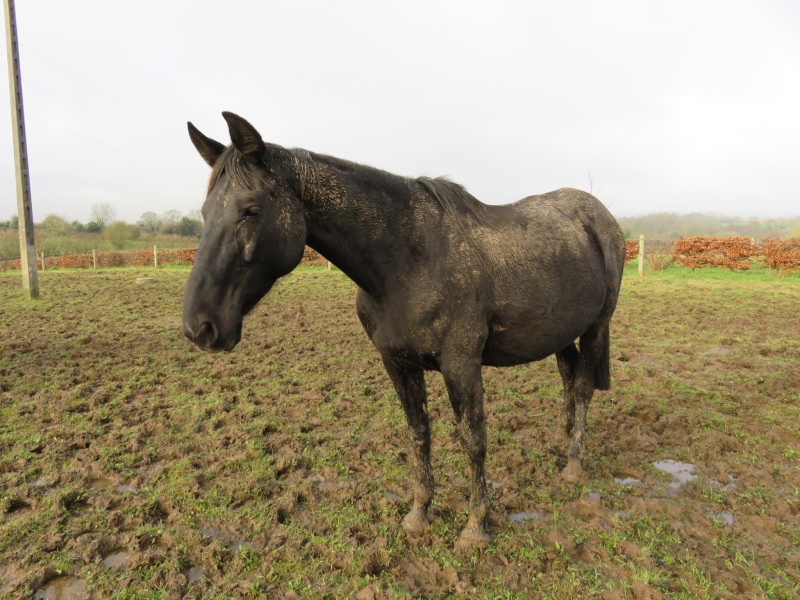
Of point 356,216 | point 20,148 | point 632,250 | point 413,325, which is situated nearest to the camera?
point 356,216

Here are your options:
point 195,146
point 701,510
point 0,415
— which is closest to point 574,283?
point 701,510

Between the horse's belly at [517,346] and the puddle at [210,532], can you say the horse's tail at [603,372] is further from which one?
the puddle at [210,532]

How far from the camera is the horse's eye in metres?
2.01

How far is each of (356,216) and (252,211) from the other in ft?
1.92

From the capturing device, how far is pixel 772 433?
168 inches

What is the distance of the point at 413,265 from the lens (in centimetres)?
249

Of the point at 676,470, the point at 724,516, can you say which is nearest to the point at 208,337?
the point at 724,516

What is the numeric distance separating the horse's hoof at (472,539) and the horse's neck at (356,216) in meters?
1.69

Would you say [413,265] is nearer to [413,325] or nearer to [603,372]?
[413,325]

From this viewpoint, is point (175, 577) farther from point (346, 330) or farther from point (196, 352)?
point (346, 330)

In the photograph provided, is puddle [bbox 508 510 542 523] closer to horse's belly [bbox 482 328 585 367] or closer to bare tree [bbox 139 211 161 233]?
horse's belly [bbox 482 328 585 367]

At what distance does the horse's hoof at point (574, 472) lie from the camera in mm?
3557

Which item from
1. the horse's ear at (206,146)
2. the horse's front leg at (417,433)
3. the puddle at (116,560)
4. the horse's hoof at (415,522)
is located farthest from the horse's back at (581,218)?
the puddle at (116,560)

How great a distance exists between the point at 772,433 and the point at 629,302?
8902 millimetres
